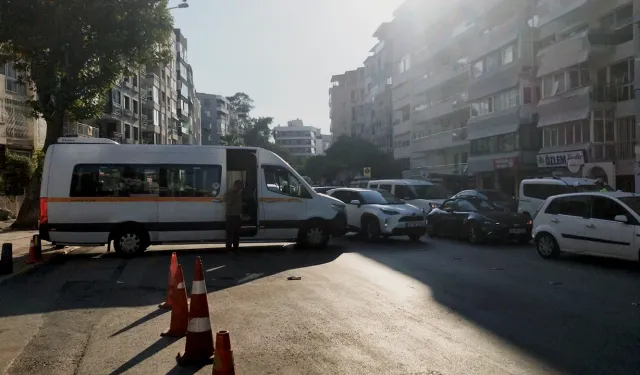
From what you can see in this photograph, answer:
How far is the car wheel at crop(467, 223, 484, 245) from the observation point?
17516 millimetres

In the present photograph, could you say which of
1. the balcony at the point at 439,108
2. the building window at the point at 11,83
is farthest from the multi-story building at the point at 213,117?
the building window at the point at 11,83

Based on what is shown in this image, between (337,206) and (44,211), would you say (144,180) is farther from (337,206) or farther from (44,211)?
(337,206)

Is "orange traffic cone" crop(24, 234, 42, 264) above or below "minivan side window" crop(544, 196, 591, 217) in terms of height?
below

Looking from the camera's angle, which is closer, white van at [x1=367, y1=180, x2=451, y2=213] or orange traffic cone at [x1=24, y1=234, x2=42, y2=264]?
orange traffic cone at [x1=24, y1=234, x2=42, y2=264]

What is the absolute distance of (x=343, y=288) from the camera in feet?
32.3

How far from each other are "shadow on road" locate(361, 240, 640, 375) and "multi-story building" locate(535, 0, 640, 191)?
18.0m

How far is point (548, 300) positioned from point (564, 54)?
2693cm

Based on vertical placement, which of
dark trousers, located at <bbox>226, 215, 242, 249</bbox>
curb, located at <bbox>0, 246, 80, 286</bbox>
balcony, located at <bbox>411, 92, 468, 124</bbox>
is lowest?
curb, located at <bbox>0, 246, 80, 286</bbox>

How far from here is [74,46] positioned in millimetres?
22984

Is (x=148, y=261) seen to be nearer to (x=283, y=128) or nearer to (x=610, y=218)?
(x=610, y=218)

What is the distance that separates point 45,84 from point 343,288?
18071 mm

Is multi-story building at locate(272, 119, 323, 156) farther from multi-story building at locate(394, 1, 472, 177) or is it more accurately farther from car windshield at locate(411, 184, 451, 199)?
car windshield at locate(411, 184, 451, 199)

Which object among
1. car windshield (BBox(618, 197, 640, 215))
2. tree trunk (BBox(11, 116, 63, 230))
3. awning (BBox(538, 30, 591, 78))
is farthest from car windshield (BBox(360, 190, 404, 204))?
awning (BBox(538, 30, 591, 78))

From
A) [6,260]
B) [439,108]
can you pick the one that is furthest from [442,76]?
[6,260]
